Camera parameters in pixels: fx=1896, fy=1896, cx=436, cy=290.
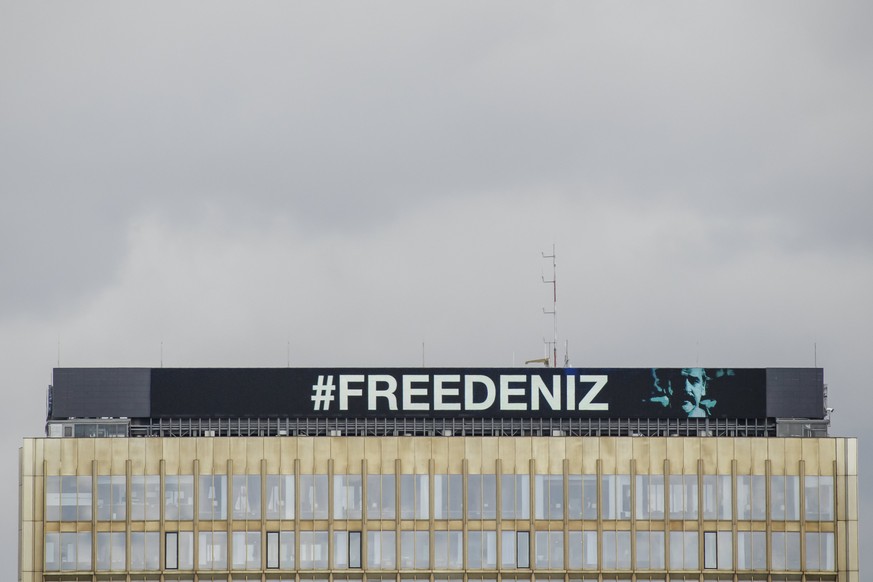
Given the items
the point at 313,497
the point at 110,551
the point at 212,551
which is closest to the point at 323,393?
the point at 313,497

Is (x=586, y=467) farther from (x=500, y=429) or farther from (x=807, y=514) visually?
(x=807, y=514)

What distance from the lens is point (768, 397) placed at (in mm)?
141750

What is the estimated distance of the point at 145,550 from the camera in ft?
453

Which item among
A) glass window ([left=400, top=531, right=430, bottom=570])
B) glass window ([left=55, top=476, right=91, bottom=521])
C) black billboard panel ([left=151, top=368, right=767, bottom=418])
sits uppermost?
black billboard panel ([left=151, top=368, right=767, bottom=418])

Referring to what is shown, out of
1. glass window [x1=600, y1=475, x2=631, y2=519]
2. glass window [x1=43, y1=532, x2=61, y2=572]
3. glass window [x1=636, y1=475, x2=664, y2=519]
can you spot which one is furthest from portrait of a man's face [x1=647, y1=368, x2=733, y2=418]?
glass window [x1=43, y1=532, x2=61, y2=572]

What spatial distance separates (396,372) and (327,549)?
552 inches

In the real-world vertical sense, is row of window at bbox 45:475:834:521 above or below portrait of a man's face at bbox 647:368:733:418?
below

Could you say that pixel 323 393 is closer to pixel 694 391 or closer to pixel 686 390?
pixel 686 390

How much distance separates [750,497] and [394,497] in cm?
2617

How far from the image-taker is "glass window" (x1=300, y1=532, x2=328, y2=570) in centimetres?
13838

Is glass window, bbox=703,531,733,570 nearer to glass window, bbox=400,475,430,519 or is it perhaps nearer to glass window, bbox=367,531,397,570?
glass window, bbox=400,475,430,519

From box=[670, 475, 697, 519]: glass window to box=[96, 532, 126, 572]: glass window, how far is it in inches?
1587

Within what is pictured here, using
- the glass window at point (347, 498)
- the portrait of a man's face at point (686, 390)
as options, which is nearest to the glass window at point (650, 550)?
the portrait of a man's face at point (686, 390)

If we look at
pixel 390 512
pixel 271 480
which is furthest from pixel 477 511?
pixel 271 480
